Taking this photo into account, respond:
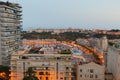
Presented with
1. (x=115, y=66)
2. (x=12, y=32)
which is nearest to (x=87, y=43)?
(x=12, y=32)

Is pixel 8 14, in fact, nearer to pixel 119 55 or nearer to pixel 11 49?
pixel 11 49

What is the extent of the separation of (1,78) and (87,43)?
67.8 meters

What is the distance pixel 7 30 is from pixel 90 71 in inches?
564

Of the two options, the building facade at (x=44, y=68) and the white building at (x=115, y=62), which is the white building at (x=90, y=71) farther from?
the building facade at (x=44, y=68)

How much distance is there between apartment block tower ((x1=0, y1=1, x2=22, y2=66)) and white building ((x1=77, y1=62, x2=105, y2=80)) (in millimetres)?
11474

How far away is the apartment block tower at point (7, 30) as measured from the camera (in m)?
45.5

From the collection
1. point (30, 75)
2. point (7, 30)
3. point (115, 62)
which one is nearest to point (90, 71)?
point (115, 62)

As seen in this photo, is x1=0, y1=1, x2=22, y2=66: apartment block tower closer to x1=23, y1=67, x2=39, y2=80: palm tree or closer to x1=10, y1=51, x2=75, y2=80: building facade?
x1=10, y1=51, x2=75, y2=80: building facade

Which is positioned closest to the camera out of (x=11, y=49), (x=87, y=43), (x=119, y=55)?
(x=119, y=55)

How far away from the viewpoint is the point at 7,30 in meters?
47.1

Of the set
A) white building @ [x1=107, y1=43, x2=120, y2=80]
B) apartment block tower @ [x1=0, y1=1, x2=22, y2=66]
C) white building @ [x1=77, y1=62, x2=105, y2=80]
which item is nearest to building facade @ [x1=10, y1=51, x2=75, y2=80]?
white building @ [x1=77, y1=62, x2=105, y2=80]

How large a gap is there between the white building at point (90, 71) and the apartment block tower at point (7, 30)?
1147 cm

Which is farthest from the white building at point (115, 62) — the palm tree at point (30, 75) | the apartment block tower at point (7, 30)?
the apartment block tower at point (7, 30)

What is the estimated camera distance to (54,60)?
128ft
